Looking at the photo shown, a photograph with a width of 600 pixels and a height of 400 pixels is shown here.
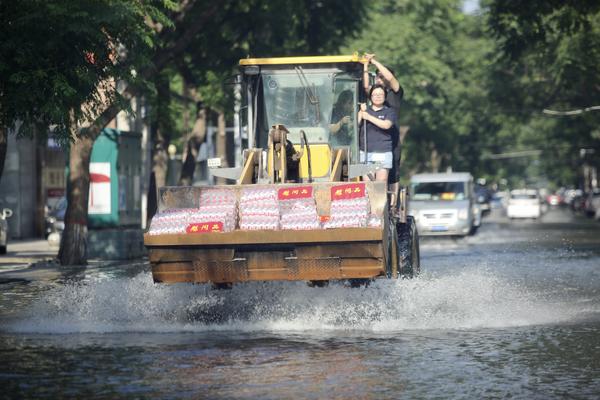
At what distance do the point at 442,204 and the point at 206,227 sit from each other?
2900 centimetres

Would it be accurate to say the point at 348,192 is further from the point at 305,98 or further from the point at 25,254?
the point at 25,254

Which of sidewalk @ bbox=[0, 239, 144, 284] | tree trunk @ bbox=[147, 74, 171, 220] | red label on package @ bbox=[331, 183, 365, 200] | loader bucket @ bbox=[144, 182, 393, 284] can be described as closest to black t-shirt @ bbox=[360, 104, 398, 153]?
loader bucket @ bbox=[144, 182, 393, 284]

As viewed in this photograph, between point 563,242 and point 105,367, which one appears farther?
point 563,242

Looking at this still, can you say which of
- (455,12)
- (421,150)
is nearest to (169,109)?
(455,12)

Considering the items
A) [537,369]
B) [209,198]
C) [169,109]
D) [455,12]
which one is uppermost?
[455,12]

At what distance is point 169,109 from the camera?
130ft

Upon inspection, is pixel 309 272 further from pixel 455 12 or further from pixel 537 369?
pixel 455 12

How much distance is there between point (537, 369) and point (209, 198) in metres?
4.76

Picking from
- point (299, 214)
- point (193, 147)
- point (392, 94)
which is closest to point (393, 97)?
point (392, 94)

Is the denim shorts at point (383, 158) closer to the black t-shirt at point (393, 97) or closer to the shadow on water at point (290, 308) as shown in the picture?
the black t-shirt at point (393, 97)

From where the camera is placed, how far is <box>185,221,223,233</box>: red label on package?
555 inches

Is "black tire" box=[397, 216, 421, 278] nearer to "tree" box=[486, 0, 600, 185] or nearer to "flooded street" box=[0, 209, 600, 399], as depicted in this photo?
"flooded street" box=[0, 209, 600, 399]

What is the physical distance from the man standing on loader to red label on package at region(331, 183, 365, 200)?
318 cm

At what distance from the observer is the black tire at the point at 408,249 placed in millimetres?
18312
